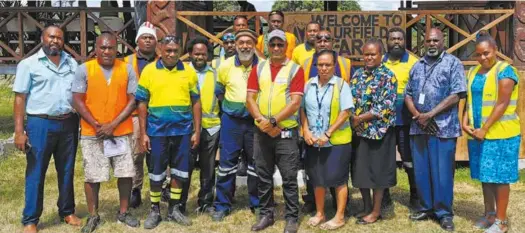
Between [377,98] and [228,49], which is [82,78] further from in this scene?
[377,98]

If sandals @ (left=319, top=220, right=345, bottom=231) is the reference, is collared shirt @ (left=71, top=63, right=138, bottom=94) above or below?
above

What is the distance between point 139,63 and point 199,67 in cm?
54

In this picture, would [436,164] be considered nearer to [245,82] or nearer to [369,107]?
[369,107]

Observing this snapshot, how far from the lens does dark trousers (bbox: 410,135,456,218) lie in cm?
439

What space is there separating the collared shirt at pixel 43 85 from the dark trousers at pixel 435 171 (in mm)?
2910

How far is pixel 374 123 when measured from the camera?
4.34m

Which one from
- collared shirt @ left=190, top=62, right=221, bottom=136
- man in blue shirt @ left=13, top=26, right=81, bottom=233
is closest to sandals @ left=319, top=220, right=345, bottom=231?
collared shirt @ left=190, top=62, right=221, bottom=136

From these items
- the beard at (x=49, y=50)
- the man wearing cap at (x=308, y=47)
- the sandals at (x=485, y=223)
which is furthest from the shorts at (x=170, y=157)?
the sandals at (x=485, y=223)

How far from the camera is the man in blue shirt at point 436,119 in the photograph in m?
4.29

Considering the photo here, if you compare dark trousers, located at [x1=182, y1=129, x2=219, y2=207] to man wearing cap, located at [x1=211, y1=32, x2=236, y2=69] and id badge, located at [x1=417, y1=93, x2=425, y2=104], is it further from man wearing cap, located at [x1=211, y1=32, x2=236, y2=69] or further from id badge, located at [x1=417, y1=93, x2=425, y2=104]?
id badge, located at [x1=417, y1=93, x2=425, y2=104]

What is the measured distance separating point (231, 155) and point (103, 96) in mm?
1198

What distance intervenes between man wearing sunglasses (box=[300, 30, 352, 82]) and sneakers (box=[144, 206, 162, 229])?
173 cm

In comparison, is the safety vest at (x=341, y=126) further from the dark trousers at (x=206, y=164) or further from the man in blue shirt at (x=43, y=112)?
the man in blue shirt at (x=43, y=112)

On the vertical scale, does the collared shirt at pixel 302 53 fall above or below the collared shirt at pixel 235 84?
above
